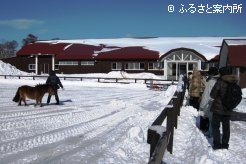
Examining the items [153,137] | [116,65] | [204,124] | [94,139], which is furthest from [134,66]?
[153,137]

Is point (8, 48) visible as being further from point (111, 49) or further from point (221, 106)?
point (221, 106)

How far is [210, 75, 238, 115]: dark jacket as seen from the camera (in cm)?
718

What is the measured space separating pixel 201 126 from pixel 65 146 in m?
3.86

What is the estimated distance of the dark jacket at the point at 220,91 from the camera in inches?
283

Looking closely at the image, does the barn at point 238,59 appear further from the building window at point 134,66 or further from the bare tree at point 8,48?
the bare tree at point 8,48

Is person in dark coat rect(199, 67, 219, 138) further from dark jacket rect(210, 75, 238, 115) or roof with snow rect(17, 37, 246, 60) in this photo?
roof with snow rect(17, 37, 246, 60)

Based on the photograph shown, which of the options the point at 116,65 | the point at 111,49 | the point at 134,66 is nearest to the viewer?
the point at 134,66

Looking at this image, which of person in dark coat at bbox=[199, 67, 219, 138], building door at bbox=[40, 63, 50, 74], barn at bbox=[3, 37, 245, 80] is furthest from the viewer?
building door at bbox=[40, 63, 50, 74]

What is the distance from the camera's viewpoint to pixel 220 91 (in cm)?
721

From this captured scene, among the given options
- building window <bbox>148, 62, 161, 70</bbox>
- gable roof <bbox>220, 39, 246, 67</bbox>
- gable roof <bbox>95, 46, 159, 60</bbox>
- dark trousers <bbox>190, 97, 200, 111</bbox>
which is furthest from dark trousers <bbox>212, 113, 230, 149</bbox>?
building window <bbox>148, 62, 161, 70</bbox>

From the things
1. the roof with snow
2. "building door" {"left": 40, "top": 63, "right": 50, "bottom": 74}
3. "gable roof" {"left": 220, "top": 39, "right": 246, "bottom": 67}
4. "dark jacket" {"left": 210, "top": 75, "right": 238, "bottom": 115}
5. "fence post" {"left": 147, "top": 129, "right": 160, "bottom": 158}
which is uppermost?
the roof with snow

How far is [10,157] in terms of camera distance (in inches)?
251

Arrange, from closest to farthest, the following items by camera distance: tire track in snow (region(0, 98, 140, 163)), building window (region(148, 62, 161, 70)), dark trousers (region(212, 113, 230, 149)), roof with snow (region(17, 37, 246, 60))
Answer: tire track in snow (region(0, 98, 140, 163)), dark trousers (region(212, 113, 230, 149)), building window (region(148, 62, 161, 70)), roof with snow (region(17, 37, 246, 60))

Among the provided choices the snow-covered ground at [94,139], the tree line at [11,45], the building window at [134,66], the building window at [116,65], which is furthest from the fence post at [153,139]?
the tree line at [11,45]
